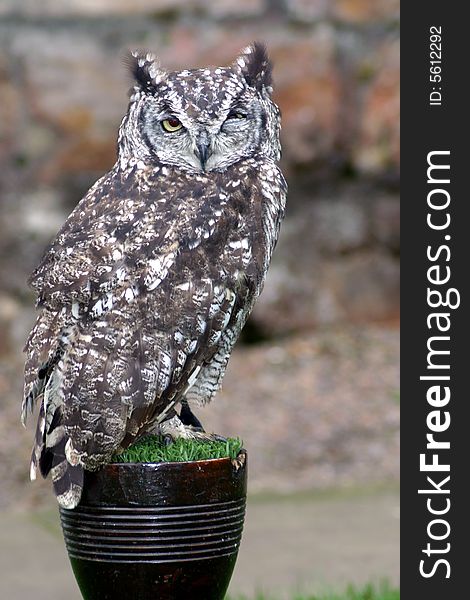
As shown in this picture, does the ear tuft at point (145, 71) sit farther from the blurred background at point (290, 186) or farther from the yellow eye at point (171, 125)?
the blurred background at point (290, 186)

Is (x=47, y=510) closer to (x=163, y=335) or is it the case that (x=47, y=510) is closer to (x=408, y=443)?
(x=408, y=443)

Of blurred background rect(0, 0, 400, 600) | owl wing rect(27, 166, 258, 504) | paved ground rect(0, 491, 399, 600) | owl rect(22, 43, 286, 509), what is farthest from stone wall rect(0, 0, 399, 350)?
owl wing rect(27, 166, 258, 504)

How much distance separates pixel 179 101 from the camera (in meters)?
3.32

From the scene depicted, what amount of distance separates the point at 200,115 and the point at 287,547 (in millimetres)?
2472

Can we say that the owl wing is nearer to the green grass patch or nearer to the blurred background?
the green grass patch

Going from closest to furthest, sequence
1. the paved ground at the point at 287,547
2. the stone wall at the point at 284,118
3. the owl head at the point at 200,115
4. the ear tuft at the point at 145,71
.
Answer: the owl head at the point at 200,115 → the ear tuft at the point at 145,71 → the paved ground at the point at 287,547 → the stone wall at the point at 284,118

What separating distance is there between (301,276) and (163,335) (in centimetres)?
399

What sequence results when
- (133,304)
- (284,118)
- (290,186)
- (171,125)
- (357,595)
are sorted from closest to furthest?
(133,304), (171,125), (357,595), (284,118), (290,186)

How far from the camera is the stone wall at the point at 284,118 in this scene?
6.88 meters

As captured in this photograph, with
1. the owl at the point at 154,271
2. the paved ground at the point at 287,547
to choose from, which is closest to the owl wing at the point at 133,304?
the owl at the point at 154,271

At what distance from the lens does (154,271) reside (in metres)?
3.28

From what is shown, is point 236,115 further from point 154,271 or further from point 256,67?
point 154,271

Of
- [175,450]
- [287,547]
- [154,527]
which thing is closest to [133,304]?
[175,450]

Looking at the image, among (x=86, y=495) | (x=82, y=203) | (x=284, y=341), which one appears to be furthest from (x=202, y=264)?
(x=284, y=341)
